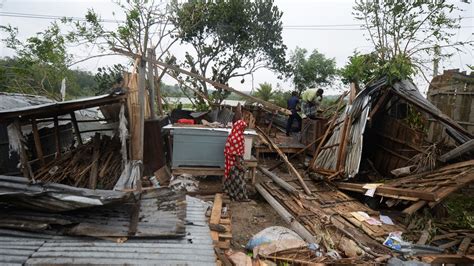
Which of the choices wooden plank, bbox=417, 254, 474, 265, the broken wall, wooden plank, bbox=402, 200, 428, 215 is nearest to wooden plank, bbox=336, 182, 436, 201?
wooden plank, bbox=402, 200, 428, 215

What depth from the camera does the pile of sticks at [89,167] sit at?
17.5 feet

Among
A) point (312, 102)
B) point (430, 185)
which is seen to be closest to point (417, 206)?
point (430, 185)

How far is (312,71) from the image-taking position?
2169 cm

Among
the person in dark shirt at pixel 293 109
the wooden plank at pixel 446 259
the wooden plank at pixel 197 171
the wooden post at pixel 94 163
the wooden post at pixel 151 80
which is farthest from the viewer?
the person in dark shirt at pixel 293 109

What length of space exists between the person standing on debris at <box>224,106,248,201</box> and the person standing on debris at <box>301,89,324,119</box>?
4.32 m

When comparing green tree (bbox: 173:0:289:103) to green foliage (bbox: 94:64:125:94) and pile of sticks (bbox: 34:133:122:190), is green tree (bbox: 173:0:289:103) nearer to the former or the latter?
green foliage (bbox: 94:64:125:94)

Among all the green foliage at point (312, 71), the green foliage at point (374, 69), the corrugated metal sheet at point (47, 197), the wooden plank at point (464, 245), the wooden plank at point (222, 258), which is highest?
the green foliage at point (312, 71)

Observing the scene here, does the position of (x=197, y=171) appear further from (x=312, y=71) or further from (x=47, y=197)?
(x=312, y=71)

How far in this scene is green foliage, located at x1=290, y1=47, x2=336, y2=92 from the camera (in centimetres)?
2164

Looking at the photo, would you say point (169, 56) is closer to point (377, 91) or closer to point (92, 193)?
point (377, 91)

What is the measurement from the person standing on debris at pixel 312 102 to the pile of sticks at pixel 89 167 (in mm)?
6942

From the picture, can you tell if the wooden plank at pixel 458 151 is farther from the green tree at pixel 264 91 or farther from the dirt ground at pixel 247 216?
the green tree at pixel 264 91

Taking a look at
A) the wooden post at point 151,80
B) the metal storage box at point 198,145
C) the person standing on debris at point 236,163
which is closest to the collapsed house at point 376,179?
the person standing on debris at point 236,163

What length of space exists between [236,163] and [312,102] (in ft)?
16.4
